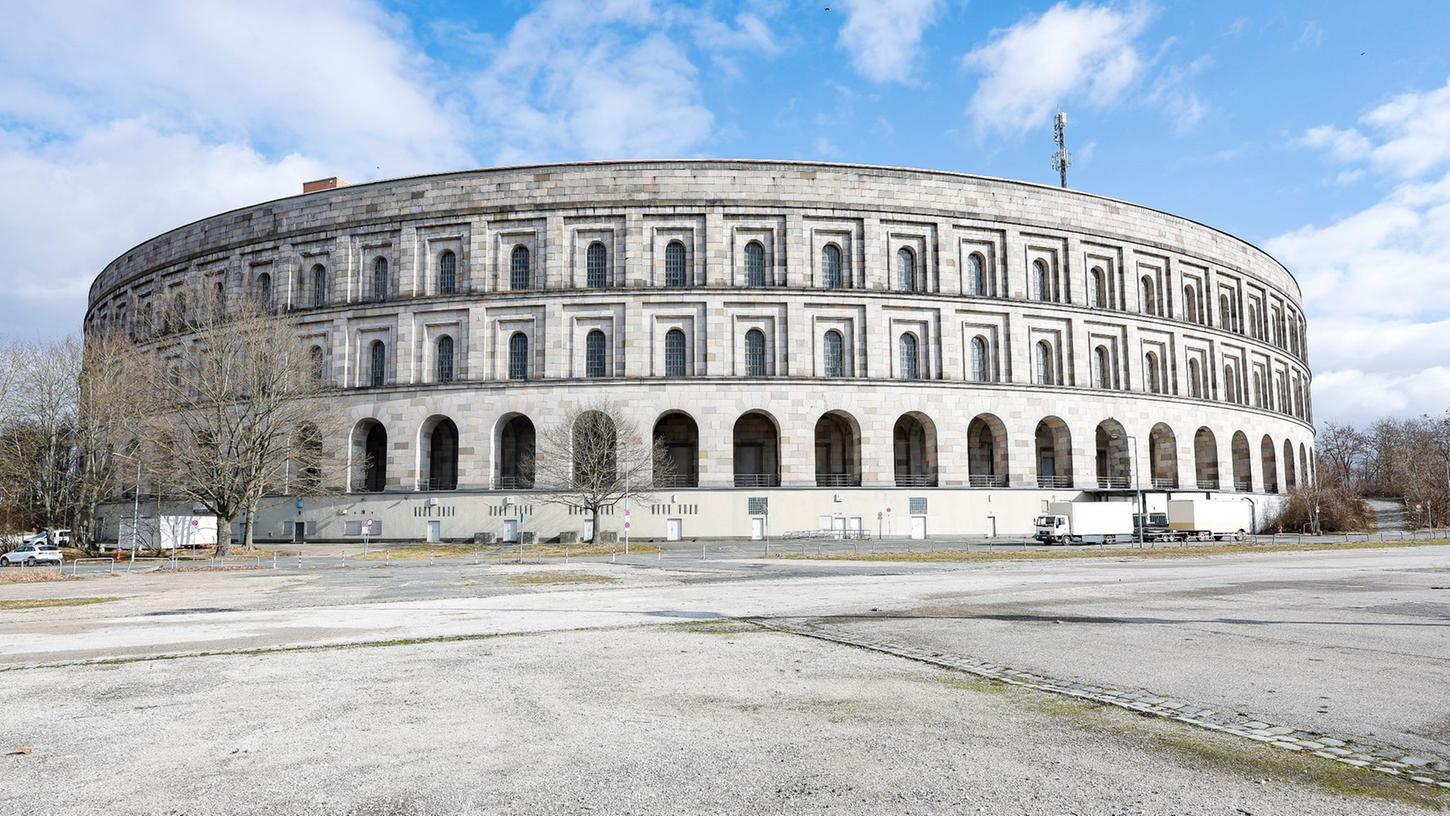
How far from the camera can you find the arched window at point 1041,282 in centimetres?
6056

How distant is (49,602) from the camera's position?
71.4 ft

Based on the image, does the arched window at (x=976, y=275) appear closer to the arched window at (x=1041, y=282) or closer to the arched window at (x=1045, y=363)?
the arched window at (x=1041, y=282)

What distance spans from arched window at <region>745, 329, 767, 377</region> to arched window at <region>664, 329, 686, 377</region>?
4016 mm

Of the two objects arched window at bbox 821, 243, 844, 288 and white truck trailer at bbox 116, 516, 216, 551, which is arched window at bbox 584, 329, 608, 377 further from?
white truck trailer at bbox 116, 516, 216, 551

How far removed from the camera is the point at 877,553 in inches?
1601

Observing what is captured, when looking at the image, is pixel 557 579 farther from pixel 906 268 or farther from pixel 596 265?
pixel 906 268

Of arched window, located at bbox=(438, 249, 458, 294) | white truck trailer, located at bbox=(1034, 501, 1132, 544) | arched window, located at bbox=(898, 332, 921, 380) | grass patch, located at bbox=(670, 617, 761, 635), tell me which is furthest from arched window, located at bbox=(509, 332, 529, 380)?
grass patch, located at bbox=(670, 617, 761, 635)

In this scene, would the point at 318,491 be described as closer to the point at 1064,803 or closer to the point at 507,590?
the point at 507,590

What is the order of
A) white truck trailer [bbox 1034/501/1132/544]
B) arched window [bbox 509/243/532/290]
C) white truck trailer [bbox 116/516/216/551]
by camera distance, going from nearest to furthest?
white truck trailer [bbox 116/516/216/551]
white truck trailer [bbox 1034/501/1132/544]
arched window [bbox 509/243/532/290]

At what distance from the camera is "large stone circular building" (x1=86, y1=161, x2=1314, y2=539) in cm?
5447

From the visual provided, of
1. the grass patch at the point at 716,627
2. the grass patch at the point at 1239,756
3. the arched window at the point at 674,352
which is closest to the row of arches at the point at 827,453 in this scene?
the arched window at the point at 674,352

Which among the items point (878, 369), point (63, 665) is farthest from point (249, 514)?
point (63, 665)

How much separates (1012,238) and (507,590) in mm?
45910

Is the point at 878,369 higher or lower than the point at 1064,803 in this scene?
higher
